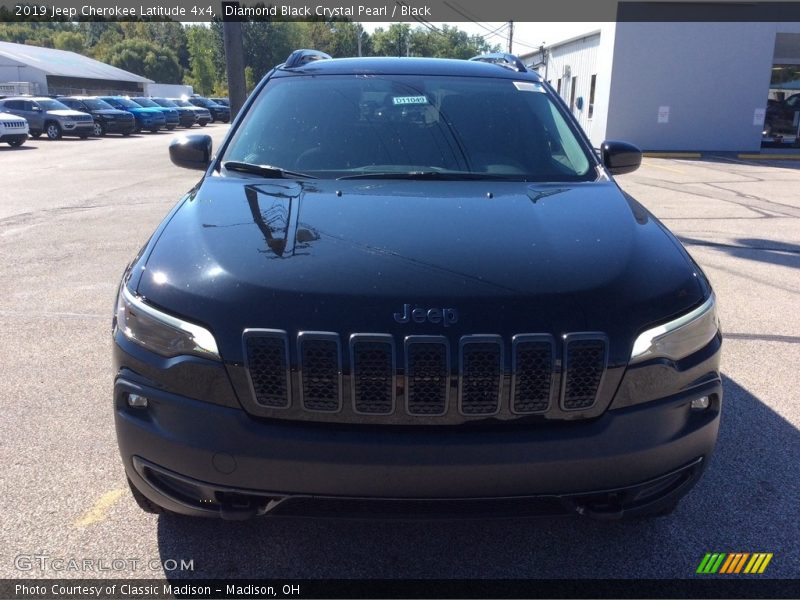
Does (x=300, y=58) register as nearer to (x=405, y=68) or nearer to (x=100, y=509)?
(x=405, y=68)

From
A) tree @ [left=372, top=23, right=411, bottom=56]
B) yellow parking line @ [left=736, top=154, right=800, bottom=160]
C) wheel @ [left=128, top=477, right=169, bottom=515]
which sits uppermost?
tree @ [left=372, top=23, right=411, bottom=56]

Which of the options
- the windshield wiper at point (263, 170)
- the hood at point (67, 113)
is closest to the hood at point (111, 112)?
the hood at point (67, 113)

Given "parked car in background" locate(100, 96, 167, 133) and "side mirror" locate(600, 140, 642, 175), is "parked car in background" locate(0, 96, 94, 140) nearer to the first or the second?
"parked car in background" locate(100, 96, 167, 133)

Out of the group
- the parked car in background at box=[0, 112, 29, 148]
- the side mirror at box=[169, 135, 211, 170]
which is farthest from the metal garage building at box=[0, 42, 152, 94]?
the side mirror at box=[169, 135, 211, 170]

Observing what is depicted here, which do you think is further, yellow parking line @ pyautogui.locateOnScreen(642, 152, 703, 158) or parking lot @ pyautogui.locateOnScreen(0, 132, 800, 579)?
yellow parking line @ pyautogui.locateOnScreen(642, 152, 703, 158)

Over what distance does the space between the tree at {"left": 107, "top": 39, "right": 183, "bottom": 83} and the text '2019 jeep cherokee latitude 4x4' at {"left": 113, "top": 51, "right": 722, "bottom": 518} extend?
336 feet

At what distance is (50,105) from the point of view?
95.4ft

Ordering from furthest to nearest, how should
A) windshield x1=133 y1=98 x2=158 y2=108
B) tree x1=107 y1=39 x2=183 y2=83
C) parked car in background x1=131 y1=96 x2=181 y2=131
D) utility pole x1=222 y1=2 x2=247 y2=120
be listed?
tree x1=107 y1=39 x2=183 y2=83, windshield x1=133 y1=98 x2=158 y2=108, parked car in background x1=131 y1=96 x2=181 y2=131, utility pole x1=222 y1=2 x2=247 y2=120

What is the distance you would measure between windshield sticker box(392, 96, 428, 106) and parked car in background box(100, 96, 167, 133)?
109 feet

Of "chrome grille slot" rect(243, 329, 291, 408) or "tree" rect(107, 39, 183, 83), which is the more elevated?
"tree" rect(107, 39, 183, 83)

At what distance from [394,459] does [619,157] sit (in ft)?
8.90

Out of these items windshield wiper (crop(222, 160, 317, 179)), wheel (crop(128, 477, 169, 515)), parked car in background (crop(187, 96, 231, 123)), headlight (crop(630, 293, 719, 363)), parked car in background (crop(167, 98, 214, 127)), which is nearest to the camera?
headlight (crop(630, 293, 719, 363))

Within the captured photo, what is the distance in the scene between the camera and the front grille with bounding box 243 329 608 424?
2.20m

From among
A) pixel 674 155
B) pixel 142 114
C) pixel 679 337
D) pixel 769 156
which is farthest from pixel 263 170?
pixel 142 114
